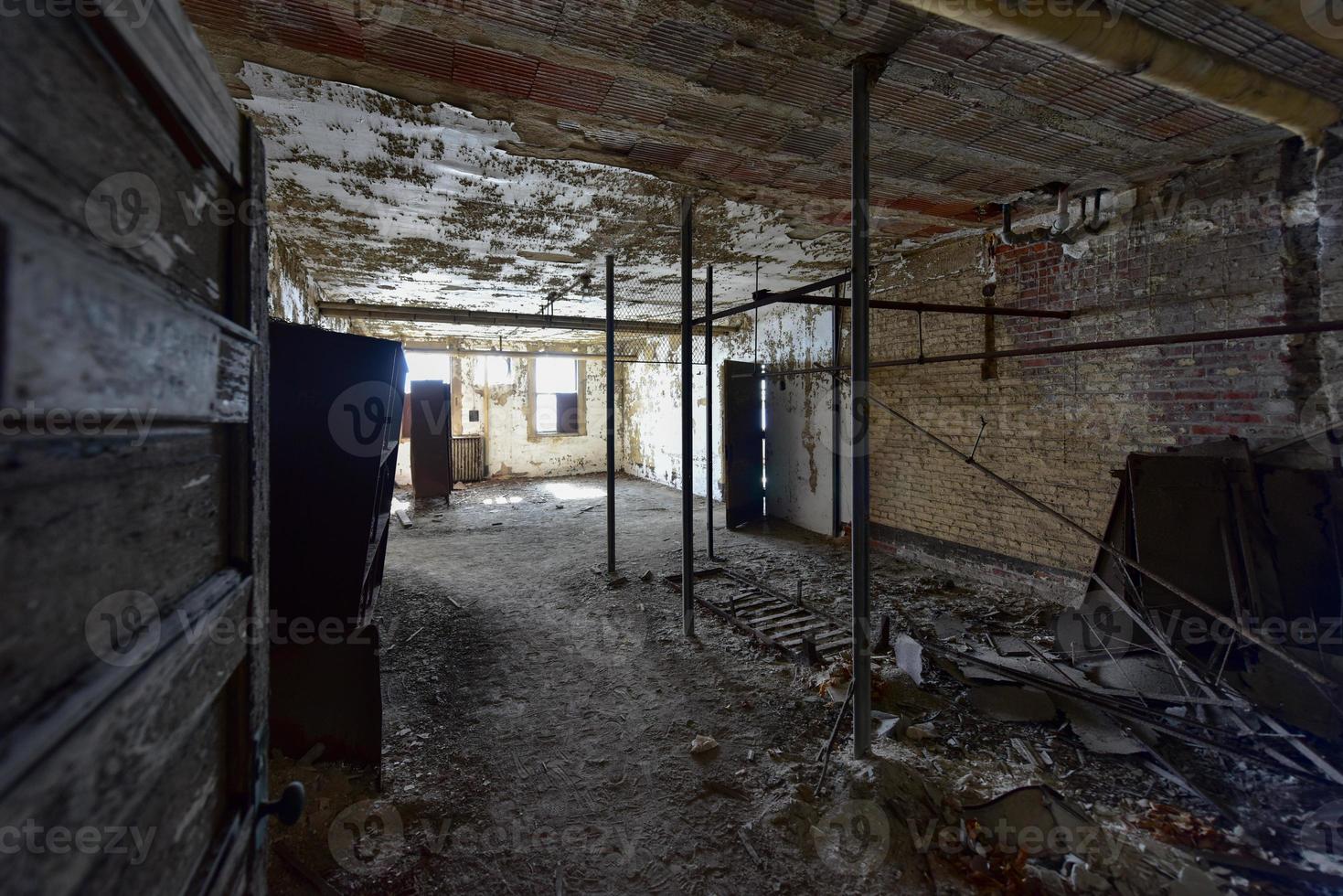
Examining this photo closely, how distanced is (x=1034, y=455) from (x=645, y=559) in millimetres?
3502

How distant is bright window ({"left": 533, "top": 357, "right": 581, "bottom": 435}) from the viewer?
1191 centimetres

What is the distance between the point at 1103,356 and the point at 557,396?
9832 mm

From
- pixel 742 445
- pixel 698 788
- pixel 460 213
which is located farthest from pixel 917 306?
pixel 742 445

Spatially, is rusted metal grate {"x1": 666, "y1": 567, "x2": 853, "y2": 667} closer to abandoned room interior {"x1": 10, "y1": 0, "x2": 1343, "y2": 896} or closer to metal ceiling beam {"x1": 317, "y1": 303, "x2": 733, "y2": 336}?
abandoned room interior {"x1": 10, "y1": 0, "x2": 1343, "y2": 896}

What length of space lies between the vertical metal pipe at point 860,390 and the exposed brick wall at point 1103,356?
8.33 feet

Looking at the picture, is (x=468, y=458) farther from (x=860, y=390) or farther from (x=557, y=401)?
(x=860, y=390)


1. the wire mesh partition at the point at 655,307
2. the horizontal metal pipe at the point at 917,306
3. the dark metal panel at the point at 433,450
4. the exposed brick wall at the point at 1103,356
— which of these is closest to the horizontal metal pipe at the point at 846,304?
the horizontal metal pipe at the point at 917,306

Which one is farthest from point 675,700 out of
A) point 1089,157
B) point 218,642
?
point 1089,157

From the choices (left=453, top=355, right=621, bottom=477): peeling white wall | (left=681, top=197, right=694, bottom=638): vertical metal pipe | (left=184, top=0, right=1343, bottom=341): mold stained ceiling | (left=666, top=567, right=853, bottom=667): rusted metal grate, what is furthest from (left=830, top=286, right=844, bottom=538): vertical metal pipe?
(left=453, top=355, right=621, bottom=477): peeling white wall

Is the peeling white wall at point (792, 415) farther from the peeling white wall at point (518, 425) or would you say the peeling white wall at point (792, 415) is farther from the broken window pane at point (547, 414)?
the broken window pane at point (547, 414)

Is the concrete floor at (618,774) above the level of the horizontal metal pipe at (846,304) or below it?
below

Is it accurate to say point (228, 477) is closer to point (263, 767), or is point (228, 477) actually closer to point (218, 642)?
point (218, 642)

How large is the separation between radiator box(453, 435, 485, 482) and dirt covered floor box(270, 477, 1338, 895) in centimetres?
756

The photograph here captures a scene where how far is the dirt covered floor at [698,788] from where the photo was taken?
1.91m
